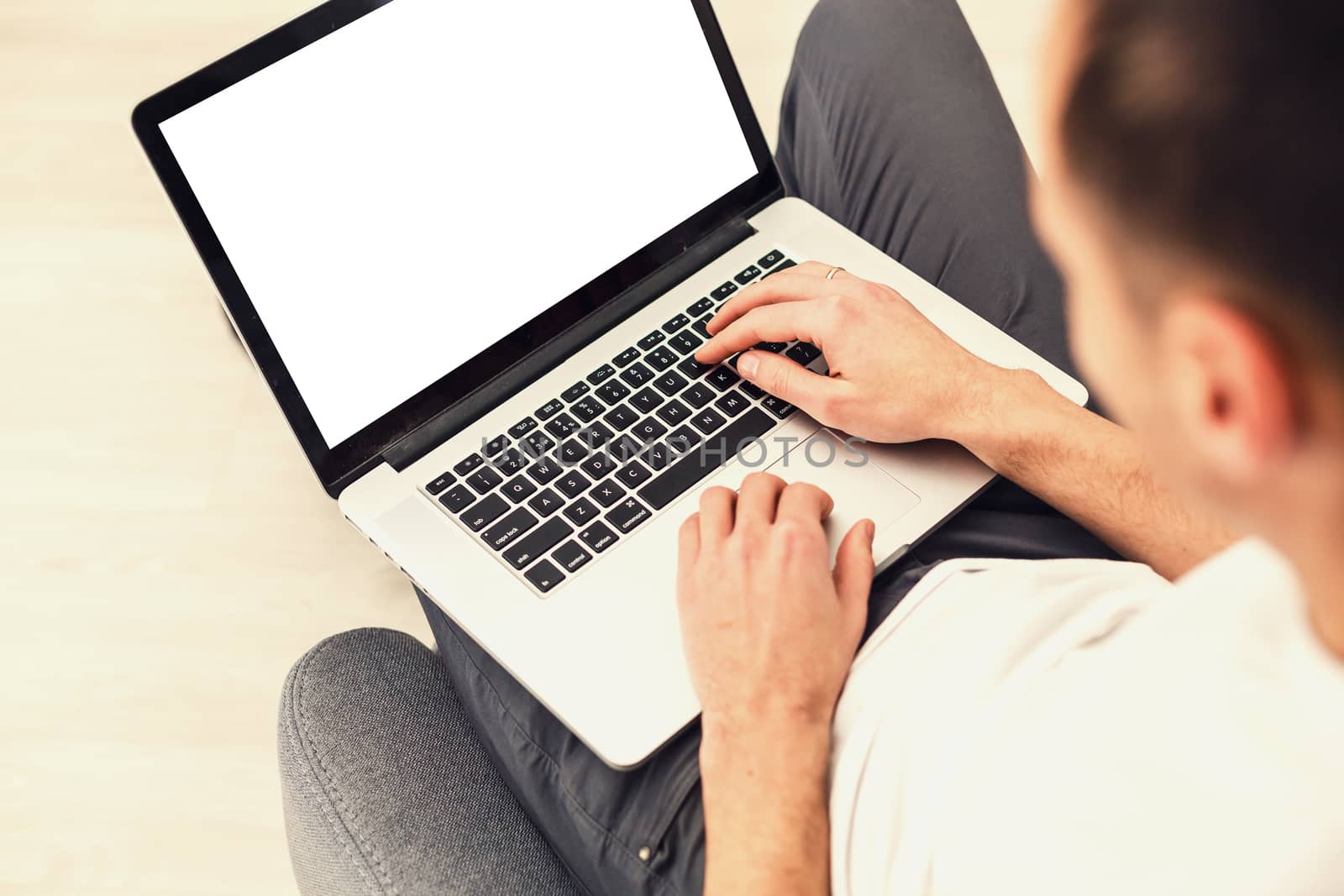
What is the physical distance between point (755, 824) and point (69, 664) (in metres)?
0.90

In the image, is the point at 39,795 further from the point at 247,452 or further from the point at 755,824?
the point at 755,824

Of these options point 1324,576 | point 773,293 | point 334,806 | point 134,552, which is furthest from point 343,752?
point 134,552

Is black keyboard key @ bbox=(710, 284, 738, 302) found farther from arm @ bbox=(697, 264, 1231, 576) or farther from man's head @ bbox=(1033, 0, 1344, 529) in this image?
man's head @ bbox=(1033, 0, 1344, 529)

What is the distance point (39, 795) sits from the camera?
1151mm

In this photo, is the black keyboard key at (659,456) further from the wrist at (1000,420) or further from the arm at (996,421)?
the wrist at (1000,420)

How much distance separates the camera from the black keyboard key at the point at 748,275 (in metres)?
0.92

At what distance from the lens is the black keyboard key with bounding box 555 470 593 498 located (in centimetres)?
80

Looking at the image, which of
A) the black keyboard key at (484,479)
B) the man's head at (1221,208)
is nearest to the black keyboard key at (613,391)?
the black keyboard key at (484,479)

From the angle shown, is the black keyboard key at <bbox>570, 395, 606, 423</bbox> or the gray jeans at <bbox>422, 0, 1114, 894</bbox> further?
the black keyboard key at <bbox>570, 395, 606, 423</bbox>

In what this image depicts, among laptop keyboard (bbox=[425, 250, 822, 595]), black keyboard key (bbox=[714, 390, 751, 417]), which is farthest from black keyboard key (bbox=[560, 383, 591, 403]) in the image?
black keyboard key (bbox=[714, 390, 751, 417])

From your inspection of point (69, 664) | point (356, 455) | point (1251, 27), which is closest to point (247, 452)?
point (69, 664)

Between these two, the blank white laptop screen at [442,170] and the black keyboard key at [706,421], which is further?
the black keyboard key at [706,421]

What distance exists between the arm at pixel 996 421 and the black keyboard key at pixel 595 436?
0.45 feet

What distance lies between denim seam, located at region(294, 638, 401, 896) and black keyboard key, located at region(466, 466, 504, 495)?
0.17 metres
